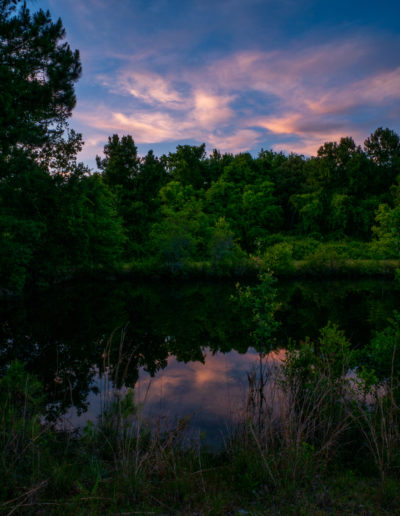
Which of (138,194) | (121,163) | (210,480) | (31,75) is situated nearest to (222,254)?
(138,194)

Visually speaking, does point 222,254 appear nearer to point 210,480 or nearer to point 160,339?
point 160,339

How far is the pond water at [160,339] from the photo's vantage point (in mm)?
8203

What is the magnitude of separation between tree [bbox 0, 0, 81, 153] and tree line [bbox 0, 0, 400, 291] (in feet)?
0.13

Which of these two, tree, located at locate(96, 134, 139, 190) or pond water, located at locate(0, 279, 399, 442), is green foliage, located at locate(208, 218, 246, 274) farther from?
tree, located at locate(96, 134, 139, 190)

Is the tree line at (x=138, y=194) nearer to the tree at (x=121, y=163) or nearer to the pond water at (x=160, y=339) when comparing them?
the tree at (x=121, y=163)

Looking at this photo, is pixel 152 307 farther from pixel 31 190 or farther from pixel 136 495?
pixel 136 495

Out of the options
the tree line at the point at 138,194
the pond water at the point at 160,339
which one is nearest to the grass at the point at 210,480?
the pond water at the point at 160,339

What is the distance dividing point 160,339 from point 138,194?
2835 cm

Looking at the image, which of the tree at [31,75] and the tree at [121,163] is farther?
the tree at [121,163]

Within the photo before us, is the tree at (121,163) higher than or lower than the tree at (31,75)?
higher

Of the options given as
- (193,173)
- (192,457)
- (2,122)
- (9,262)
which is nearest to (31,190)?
(9,262)

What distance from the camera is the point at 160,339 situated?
1407 centimetres

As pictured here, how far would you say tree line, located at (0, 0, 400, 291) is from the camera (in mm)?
12625

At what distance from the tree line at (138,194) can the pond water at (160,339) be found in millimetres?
3514
